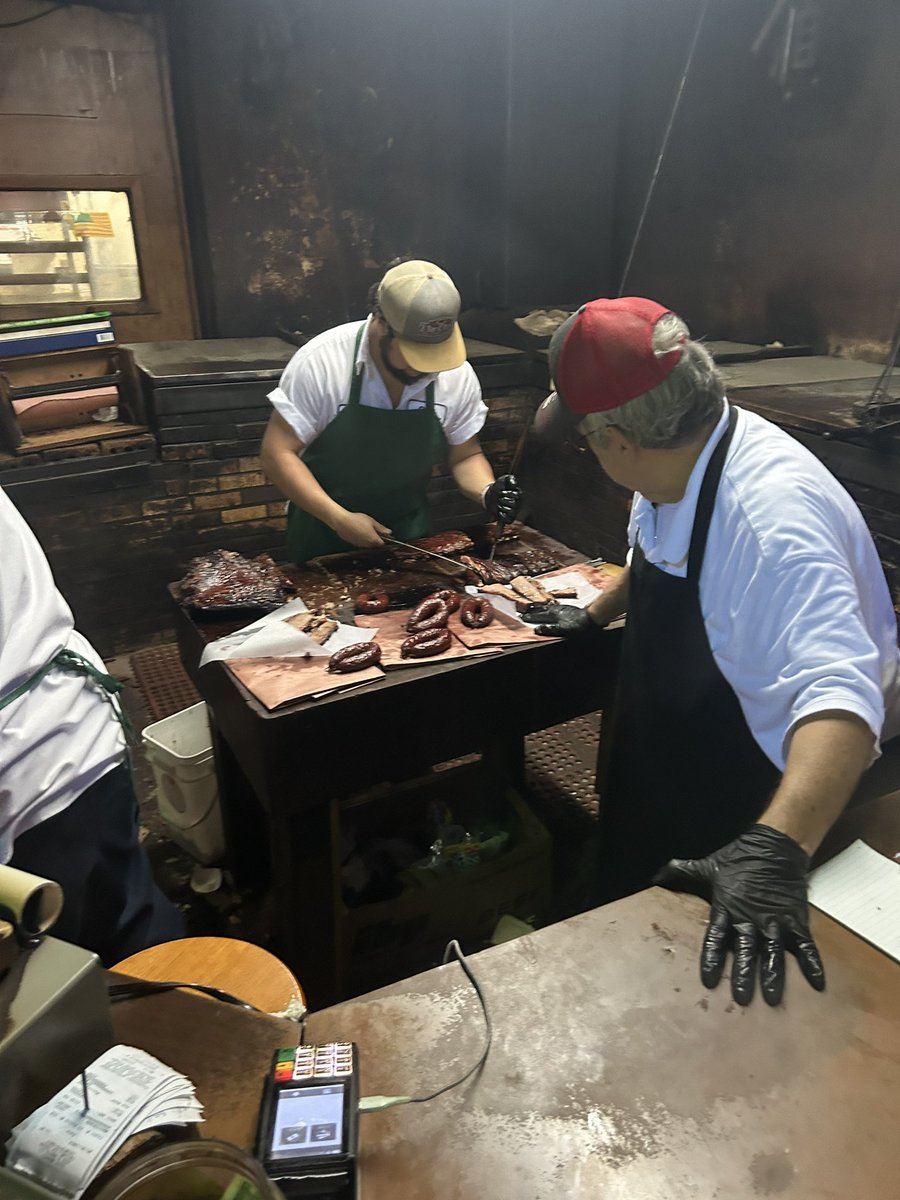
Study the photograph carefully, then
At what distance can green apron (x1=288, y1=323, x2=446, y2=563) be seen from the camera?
11.0ft

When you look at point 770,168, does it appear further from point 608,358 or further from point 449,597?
point 608,358

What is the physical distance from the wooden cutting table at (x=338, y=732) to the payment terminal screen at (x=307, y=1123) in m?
1.17

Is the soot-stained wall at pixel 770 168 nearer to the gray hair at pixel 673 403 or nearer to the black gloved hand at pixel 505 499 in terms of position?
the black gloved hand at pixel 505 499

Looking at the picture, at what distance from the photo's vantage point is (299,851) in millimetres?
2383

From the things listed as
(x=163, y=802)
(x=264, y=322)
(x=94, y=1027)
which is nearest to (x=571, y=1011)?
(x=94, y=1027)

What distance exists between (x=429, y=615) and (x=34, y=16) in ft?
13.8

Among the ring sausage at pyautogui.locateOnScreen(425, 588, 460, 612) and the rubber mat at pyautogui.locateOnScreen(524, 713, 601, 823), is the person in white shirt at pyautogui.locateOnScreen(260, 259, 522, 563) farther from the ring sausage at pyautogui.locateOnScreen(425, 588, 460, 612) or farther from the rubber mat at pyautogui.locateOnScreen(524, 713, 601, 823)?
the rubber mat at pyautogui.locateOnScreen(524, 713, 601, 823)

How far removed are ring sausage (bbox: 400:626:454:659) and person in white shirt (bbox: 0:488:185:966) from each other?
0.81 m

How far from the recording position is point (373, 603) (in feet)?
8.87

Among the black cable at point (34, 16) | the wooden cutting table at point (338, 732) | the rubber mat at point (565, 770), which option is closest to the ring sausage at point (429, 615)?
the wooden cutting table at point (338, 732)

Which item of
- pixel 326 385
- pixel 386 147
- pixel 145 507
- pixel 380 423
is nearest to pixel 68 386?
pixel 145 507

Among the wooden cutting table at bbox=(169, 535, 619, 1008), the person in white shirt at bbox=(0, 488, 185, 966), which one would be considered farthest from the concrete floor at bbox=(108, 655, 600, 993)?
the person in white shirt at bbox=(0, 488, 185, 966)

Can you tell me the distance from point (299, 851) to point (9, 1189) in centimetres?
152

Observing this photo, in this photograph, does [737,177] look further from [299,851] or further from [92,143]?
[299,851]
